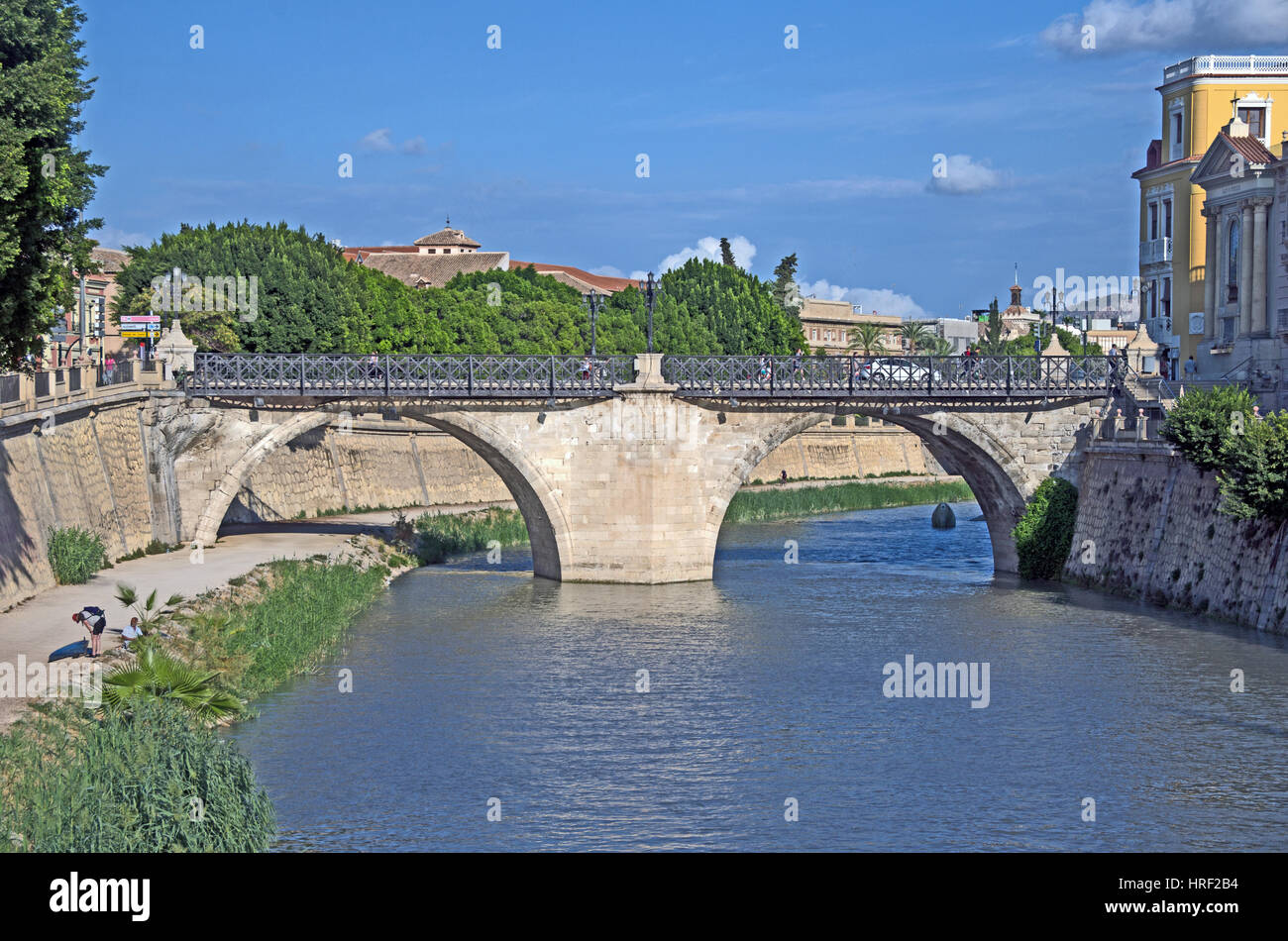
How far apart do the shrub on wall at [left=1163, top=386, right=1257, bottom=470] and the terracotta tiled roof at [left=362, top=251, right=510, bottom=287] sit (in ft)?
252

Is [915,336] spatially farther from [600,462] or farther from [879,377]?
[600,462]

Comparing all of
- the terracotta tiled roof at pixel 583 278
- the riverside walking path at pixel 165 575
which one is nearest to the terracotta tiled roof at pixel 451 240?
the terracotta tiled roof at pixel 583 278

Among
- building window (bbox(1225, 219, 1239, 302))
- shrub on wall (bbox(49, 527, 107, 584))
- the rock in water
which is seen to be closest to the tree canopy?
the rock in water

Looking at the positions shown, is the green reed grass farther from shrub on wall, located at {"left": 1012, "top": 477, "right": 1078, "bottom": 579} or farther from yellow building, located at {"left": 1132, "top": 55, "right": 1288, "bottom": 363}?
yellow building, located at {"left": 1132, "top": 55, "right": 1288, "bottom": 363}

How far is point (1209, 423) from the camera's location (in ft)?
130

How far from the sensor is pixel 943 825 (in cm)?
2298

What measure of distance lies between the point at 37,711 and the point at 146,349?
36232 mm

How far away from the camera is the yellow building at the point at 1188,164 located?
6022cm

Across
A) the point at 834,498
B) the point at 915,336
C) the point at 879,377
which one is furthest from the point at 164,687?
the point at 915,336

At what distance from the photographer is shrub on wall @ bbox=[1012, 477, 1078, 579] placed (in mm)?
49688

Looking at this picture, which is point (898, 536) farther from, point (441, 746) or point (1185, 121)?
point (441, 746)

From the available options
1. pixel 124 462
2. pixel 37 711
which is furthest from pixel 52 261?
pixel 124 462

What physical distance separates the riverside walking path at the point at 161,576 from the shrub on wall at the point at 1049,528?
22593 mm

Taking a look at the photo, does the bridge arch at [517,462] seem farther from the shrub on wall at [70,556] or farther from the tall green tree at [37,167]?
the tall green tree at [37,167]
